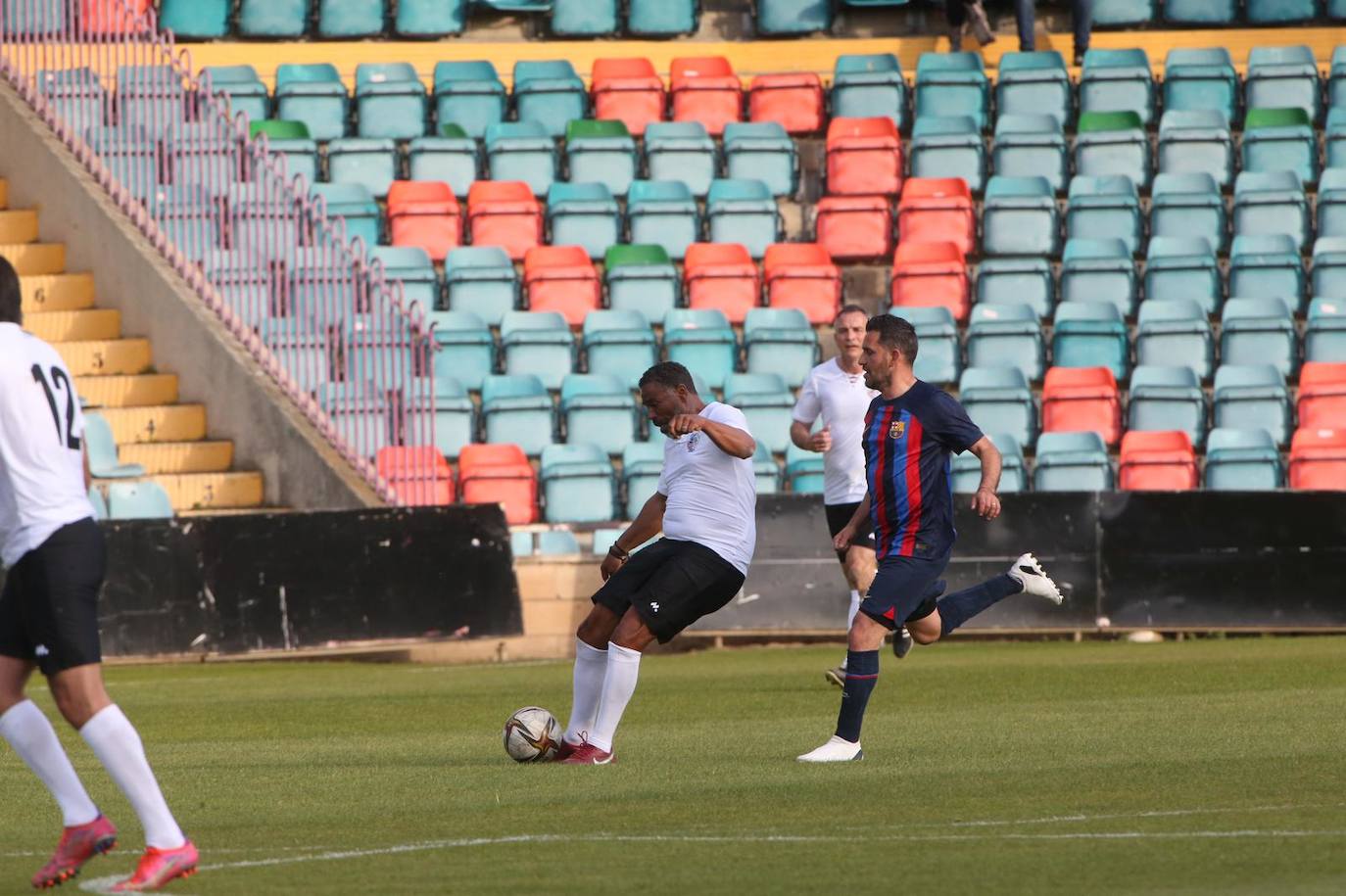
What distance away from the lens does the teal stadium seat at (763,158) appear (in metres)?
24.8

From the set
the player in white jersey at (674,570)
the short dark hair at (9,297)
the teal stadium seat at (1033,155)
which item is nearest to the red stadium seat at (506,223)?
the teal stadium seat at (1033,155)

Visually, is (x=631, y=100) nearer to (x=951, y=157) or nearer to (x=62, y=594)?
(x=951, y=157)

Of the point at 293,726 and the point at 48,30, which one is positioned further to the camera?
the point at 48,30

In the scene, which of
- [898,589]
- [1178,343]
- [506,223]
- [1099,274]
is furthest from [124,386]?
[898,589]

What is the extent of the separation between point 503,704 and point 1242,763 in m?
5.75

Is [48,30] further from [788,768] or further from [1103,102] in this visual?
[788,768]

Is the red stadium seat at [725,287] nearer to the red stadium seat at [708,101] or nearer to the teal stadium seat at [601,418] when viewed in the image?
the teal stadium seat at [601,418]

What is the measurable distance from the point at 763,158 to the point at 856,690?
15.4 meters

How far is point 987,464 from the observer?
1034cm

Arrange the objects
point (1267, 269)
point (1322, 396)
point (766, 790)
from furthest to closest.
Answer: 1. point (1267, 269)
2. point (1322, 396)
3. point (766, 790)

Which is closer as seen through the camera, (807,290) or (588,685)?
(588,685)

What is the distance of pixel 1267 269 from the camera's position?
2273 cm

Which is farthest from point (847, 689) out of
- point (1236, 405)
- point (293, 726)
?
point (1236, 405)

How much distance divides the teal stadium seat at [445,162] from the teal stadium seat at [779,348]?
13.3 feet
